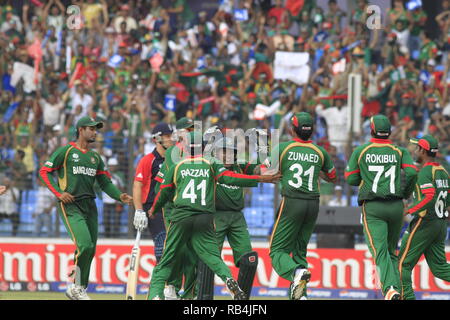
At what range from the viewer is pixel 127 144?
18.6 metres

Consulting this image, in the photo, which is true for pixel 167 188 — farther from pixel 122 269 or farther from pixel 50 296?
pixel 122 269

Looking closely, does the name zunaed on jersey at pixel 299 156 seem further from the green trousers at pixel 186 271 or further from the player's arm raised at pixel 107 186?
the player's arm raised at pixel 107 186

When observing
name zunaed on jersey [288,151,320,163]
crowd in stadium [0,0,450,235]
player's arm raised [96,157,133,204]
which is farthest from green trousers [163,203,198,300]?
crowd in stadium [0,0,450,235]

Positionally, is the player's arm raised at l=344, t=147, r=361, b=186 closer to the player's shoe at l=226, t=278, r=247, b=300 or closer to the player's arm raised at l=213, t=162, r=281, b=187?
the player's arm raised at l=213, t=162, r=281, b=187

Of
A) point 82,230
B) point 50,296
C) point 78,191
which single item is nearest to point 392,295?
point 82,230

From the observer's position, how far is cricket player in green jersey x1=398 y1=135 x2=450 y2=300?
13023 millimetres

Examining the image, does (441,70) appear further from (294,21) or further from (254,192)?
(254,192)

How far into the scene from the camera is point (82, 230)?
44.1 ft

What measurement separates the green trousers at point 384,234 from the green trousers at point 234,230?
5.17 feet

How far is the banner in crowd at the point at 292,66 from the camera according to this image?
72.4ft

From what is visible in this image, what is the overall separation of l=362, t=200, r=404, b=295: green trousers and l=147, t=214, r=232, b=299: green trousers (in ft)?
6.31

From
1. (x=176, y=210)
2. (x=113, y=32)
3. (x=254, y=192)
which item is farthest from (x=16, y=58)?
(x=176, y=210)

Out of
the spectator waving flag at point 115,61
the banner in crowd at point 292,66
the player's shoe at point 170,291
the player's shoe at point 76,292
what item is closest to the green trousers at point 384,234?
the player's shoe at point 170,291

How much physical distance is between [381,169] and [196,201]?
243cm
